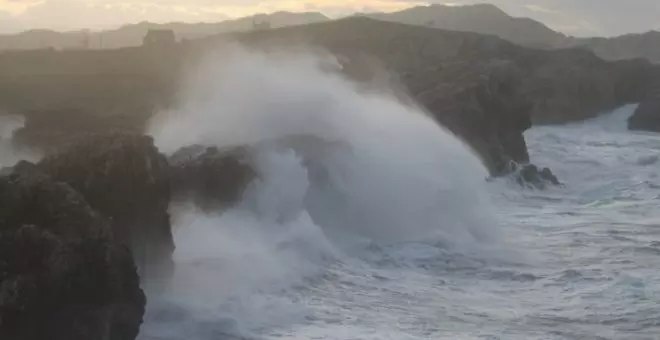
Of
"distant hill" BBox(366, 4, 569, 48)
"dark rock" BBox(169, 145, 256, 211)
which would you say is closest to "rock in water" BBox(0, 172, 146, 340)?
"dark rock" BBox(169, 145, 256, 211)

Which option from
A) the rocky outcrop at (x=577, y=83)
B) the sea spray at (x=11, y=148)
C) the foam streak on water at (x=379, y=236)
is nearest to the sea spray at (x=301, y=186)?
the foam streak on water at (x=379, y=236)

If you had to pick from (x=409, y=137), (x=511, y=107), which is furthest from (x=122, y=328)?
(x=511, y=107)

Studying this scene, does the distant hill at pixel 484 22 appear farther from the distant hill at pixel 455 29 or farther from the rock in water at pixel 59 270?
the rock in water at pixel 59 270

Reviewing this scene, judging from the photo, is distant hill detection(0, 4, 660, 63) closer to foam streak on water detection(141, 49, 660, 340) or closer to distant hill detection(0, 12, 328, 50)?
distant hill detection(0, 12, 328, 50)

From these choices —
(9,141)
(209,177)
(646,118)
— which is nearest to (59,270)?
(209,177)

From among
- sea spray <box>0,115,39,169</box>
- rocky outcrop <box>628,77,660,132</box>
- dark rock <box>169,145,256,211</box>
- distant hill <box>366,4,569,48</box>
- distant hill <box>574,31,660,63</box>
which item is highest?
distant hill <box>366,4,569,48</box>
